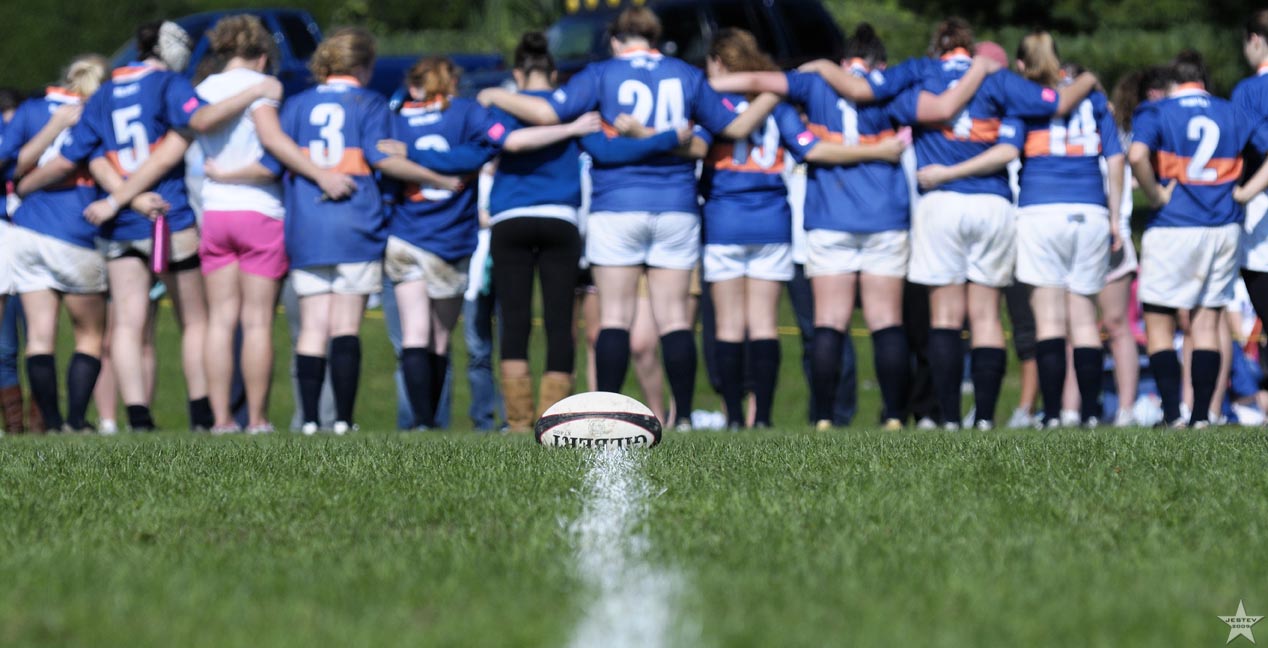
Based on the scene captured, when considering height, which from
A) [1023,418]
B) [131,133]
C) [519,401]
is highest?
[131,133]

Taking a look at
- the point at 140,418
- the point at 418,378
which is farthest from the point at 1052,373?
the point at 140,418

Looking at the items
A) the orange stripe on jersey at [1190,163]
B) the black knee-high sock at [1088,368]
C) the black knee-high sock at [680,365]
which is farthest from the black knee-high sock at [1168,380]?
the black knee-high sock at [680,365]

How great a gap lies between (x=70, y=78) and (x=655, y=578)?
25.8 ft

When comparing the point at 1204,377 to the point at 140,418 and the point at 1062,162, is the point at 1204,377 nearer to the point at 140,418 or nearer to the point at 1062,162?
the point at 1062,162

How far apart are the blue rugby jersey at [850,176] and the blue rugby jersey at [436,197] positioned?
6.11ft

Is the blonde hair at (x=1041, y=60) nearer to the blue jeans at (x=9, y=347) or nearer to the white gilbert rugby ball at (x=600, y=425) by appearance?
the white gilbert rugby ball at (x=600, y=425)

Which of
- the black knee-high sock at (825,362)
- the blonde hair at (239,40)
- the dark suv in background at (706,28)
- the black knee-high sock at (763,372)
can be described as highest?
the blonde hair at (239,40)

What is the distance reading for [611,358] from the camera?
30.6 ft

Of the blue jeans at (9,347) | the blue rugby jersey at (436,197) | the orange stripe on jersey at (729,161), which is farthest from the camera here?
the blue jeans at (9,347)

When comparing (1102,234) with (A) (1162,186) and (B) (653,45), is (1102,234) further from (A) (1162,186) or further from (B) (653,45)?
(B) (653,45)

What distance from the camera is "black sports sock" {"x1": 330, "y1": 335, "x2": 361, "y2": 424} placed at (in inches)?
373

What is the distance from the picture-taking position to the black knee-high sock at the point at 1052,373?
9.47m

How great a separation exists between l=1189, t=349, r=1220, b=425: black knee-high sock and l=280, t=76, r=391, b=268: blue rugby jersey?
4491 millimetres

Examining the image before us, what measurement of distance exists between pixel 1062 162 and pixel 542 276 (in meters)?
2.92
